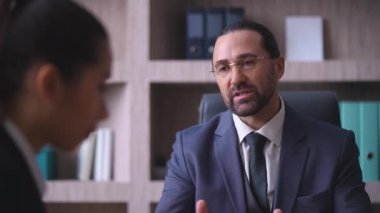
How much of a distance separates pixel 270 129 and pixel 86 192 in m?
1.19

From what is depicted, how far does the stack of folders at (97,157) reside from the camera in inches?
101

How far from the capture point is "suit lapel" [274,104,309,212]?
154cm

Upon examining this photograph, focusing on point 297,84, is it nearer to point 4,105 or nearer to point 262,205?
point 262,205

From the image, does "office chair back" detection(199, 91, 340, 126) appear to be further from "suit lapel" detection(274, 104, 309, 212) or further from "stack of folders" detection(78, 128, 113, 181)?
"stack of folders" detection(78, 128, 113, 181)

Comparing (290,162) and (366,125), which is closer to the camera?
(290,162)

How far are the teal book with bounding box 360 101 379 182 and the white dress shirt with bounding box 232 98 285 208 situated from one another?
89cm

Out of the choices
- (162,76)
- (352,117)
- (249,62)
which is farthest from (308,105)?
(162,76)

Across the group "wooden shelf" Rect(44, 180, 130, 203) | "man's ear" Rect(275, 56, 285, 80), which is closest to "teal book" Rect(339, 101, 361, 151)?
"man's ear" Rect(275, 56, 285, 80)

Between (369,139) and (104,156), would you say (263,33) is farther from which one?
(104,156)

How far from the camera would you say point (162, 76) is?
2.49 meters

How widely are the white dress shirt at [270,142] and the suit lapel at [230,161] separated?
25mm

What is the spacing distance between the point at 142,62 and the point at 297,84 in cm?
83

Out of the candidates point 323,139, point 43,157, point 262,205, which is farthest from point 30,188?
point 43,157

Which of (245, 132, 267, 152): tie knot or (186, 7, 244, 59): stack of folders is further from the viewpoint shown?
(186, 7, 244, 59): stack of folders
